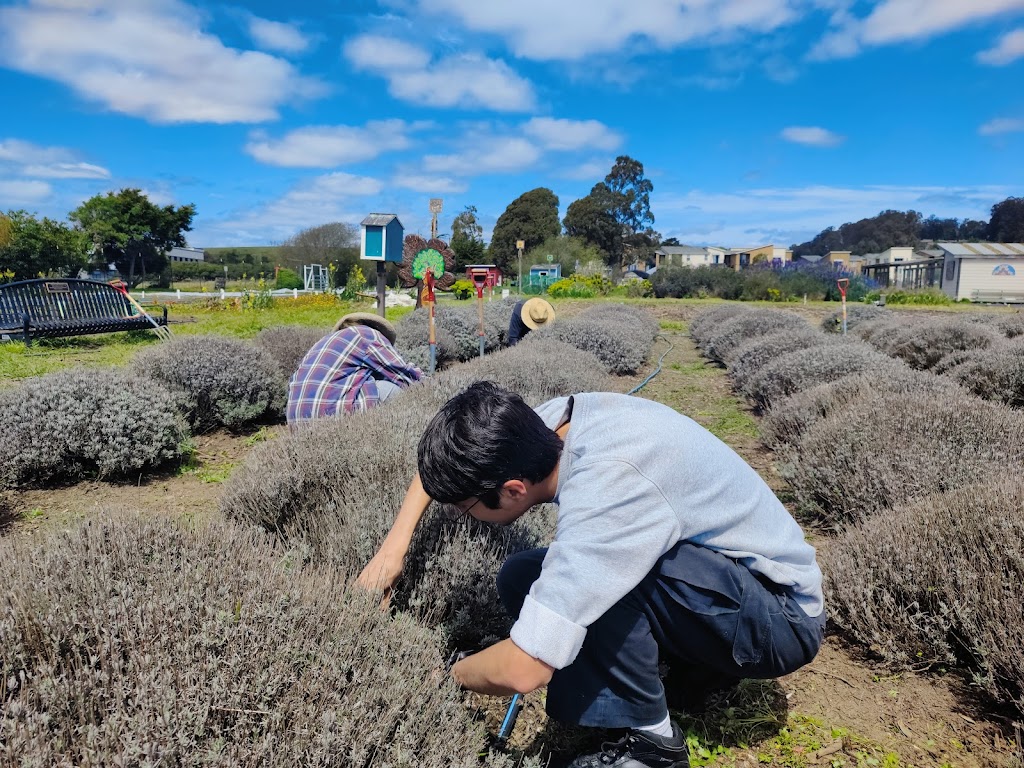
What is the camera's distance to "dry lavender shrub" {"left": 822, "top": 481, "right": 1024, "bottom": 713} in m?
2.14

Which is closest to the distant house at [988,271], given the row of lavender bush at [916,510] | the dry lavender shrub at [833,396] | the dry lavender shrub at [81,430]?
the dry lavender shrub at [833,396]

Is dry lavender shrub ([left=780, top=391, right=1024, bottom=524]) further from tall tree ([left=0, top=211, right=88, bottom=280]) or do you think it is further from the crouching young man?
tall tree ([left=0, top=211, right=88, bottom=280])

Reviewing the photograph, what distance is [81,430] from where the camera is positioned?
427 cm

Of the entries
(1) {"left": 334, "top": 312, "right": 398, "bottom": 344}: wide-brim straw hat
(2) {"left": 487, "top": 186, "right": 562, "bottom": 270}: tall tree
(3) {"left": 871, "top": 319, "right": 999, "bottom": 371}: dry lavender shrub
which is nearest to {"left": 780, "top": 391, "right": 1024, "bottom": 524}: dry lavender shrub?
(1) {"left": 334, "top": 312, "right": 398, "bottom": 344}: wide-brim straw hat

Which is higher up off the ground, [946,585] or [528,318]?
[528,318]

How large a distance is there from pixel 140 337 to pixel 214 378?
6745 mm

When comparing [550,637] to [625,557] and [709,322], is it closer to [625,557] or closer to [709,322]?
[625,557]

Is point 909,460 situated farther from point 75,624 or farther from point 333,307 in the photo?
point 333,307

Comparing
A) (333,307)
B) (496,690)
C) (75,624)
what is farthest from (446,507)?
(333,307)

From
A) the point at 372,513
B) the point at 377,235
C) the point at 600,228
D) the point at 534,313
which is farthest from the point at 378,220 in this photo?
the point at 600,228

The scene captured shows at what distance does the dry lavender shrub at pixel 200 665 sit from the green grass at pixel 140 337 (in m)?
6.56

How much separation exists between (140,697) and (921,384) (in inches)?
203

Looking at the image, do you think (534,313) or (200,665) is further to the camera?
(534,313)

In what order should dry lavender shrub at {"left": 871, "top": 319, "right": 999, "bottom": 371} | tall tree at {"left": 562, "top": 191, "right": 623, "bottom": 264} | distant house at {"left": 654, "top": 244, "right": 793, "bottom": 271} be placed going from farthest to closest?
distant house at {"left": 654, "top": 244, "right": 793, "bottom": 271}
tall tree at {"left": 562, "top": 191, "right": 623, "bottom": 264}
dry lavender shrub at {"left": 871, "top": 319, "right": 999, "bottom": 371}
